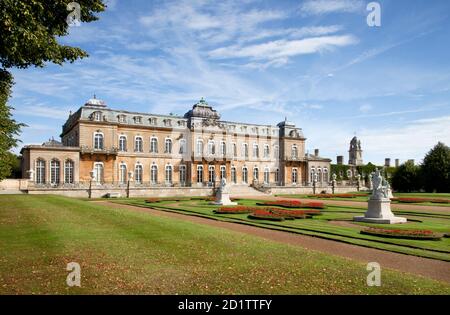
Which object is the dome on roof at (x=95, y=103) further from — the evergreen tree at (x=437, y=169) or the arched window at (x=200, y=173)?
the evergreen tree at (x=437, y=169)

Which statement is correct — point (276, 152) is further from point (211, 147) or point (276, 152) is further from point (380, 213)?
point (380, 213)

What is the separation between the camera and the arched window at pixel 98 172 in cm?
4688

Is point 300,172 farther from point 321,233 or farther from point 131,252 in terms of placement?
point 131,252

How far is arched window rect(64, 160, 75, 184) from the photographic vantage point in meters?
44.5

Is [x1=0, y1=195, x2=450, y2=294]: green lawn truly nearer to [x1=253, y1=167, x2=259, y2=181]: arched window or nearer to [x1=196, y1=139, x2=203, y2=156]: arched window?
[x1=196, y1=139, x2=203, y2=156]: arched window

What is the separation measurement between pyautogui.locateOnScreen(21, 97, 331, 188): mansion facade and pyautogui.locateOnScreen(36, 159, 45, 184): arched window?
4.1 inches

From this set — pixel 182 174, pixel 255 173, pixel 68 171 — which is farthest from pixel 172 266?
pixel 255 173

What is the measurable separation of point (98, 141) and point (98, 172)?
3925 mm

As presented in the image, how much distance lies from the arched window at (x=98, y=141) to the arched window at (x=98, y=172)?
2.04 metres

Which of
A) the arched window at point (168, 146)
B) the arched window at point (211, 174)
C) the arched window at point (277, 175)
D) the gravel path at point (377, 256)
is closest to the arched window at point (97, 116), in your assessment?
the arched window at point (168, 146)

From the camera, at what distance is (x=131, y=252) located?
31.5ft

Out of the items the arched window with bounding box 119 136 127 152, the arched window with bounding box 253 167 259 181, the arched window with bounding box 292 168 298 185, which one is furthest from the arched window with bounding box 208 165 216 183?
the arched window with bounding box 292 168 298 185

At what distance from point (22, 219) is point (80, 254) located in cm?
711
